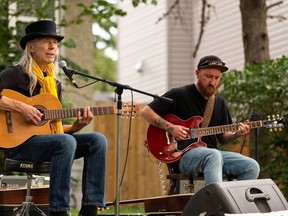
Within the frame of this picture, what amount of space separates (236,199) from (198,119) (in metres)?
2.14

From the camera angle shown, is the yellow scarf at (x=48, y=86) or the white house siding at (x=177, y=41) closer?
the yellow scarf at (x=48, y=86)

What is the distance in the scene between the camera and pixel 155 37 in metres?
17.7

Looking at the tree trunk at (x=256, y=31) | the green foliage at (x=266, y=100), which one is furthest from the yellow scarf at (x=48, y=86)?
the tree trunk at (x=256, y=31)

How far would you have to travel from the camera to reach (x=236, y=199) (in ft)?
17.6

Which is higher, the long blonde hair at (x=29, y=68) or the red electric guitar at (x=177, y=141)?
the long blonde hair at (x=29, y=68)

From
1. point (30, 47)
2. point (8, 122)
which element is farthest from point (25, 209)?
point (30, 47)

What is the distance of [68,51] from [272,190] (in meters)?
7.89

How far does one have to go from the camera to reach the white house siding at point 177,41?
15672 mm

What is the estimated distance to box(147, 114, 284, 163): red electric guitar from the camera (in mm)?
7367

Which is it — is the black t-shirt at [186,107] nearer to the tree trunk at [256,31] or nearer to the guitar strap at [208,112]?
the guitar strap at [208,112]

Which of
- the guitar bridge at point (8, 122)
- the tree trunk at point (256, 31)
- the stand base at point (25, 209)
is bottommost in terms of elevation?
the stand base at point (25, 209)

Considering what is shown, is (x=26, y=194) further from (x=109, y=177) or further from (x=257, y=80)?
(x=109, y=177)

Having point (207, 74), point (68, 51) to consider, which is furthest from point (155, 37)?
point (207, 74)

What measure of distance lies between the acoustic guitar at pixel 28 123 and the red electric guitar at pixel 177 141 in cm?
97
